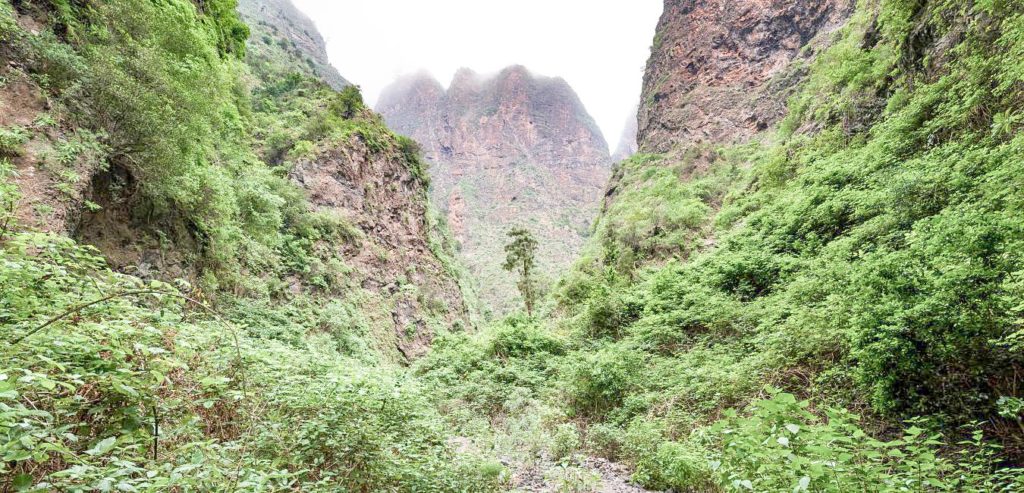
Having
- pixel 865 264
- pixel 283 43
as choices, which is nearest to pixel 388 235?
pixel 865 264

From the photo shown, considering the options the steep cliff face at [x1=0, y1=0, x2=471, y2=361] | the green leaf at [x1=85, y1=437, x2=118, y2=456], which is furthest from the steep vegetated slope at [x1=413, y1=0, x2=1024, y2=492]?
the steep cliff face at [x1=0, y1=0, x2=471, y2=361]

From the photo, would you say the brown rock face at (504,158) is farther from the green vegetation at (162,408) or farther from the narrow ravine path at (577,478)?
the green vegetation at (162,408)

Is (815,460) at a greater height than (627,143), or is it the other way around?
(627,143)

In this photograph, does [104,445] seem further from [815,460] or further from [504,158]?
[504,158]

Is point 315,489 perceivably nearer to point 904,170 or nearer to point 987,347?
point 987,347

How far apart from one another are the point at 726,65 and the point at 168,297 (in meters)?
48.5

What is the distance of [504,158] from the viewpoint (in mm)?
97375

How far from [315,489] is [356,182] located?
76.3 ft

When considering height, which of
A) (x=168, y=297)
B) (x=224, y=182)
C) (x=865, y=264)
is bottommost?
(x=865, y=264)

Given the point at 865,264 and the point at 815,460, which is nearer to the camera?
the point at 815,460

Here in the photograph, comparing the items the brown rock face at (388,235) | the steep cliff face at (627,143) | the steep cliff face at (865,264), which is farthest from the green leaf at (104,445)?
the steep cliff face at (627,143)

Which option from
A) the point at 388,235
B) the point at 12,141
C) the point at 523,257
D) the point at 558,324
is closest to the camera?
the point at 12,141

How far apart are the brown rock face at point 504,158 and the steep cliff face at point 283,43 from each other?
100ft

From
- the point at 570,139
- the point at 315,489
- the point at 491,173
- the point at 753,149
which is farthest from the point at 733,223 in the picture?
the point at 570,139
